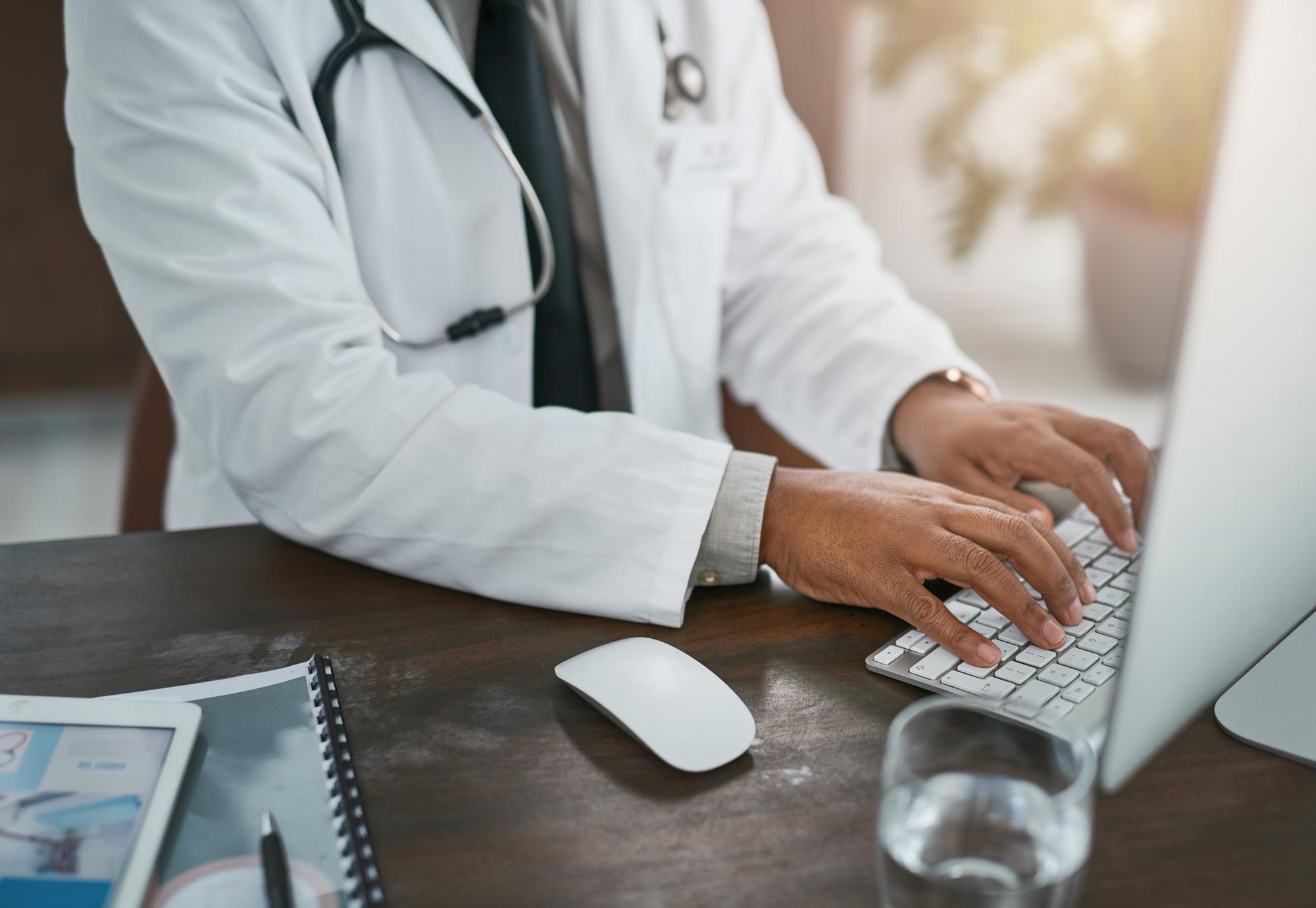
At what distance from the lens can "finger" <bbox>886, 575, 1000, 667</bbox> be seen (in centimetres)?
60

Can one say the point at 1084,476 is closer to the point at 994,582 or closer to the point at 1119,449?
the point at 1119,449

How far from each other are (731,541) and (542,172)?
1.58ft

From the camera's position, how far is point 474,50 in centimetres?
102

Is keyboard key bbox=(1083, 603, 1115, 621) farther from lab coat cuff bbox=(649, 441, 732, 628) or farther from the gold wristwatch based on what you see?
the gold wristwatch

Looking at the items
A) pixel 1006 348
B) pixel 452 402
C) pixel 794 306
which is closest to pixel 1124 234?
pixel 1006 348

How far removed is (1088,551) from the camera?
744 mm

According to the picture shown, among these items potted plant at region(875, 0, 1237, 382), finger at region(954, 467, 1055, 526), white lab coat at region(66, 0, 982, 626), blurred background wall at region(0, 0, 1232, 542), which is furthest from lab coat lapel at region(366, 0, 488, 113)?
potted plant at region(875, 0, 1237, 382)

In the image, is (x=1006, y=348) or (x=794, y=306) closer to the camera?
(x=794, y=306)

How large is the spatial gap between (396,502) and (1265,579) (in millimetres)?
527

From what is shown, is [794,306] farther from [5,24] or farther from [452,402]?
[5,24]

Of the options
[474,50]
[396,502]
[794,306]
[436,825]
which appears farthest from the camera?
[794,306]

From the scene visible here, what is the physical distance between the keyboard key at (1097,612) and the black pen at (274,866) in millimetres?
480

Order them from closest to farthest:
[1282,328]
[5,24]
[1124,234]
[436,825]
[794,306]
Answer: [1282,328], [436,825], [794,306], [5,24], [1124,234]

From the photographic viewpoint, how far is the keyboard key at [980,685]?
22.5 inches
